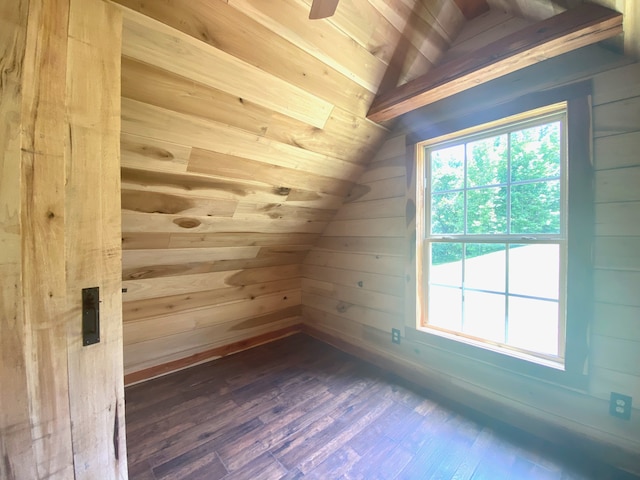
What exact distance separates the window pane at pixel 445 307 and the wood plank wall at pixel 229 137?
1.20 metres

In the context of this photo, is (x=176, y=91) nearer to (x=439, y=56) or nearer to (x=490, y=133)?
(x=439, y=56)

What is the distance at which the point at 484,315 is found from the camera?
1.84 metres

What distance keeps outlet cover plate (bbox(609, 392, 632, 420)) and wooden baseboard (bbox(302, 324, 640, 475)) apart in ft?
0.57

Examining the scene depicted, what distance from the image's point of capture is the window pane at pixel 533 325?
1.58 m

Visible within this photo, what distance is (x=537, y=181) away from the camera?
160cm

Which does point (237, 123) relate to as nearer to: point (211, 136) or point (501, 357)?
point (211, 136)

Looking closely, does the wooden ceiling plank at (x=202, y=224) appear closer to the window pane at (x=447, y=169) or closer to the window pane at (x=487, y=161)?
the window pane at (x=447, y=169)

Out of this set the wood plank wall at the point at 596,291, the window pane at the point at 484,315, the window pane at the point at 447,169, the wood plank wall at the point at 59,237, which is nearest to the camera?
the wood plank wall at the point at 59,237

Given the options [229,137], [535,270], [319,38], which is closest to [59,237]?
[229,137]

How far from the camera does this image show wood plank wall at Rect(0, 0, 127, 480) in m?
0.61

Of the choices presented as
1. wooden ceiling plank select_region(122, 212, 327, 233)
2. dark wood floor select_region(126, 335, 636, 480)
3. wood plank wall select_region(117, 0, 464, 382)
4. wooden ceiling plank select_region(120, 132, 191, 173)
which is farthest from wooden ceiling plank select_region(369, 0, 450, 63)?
dark wood floor select_region(126, 335, 636, 480)

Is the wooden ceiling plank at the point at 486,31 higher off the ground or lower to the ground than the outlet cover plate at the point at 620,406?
higher

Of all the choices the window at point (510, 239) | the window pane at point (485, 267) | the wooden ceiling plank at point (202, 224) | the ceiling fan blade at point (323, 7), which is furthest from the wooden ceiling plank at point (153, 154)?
the window pane at point (485, 267)

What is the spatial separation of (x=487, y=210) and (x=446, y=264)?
0.48 m
